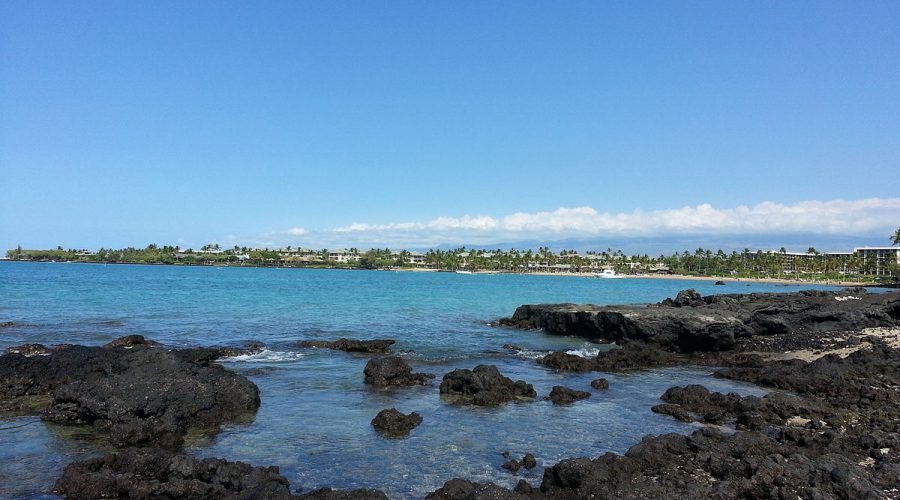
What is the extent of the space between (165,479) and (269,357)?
16.4 meters

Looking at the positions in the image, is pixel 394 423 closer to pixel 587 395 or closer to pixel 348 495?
pixel 348 495

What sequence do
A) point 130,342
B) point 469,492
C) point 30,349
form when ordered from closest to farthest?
point 469,492 < point 30,349 < point 130,342

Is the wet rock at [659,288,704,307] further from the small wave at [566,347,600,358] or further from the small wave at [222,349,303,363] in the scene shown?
the small wave at [222,349,303,363]

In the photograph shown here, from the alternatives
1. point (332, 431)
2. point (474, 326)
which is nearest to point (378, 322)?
point (474, 326)

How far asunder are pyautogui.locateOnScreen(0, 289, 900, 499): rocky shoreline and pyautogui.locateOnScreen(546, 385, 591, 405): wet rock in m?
0.09

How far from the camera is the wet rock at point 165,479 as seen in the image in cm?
1030

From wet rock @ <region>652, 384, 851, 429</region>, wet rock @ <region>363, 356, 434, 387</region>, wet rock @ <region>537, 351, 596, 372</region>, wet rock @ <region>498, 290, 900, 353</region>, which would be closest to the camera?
wet rock @ <region>652, 384, 851, 429</region>

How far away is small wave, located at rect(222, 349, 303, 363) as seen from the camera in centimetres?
2611

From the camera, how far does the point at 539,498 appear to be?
33.9ft

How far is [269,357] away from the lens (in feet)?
88.7

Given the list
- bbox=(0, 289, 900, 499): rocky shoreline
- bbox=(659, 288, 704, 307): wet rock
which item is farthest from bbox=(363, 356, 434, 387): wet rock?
bbox=(659, 288, 704, 307): wet rock

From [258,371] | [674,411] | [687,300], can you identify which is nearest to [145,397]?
[258,371]

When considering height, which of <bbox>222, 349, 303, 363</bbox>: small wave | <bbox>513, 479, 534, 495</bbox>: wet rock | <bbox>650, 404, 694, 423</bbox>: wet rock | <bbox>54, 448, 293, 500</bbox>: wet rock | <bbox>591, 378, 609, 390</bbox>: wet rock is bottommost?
<bbox>222, 349, 303, 363</bbox>: small wave

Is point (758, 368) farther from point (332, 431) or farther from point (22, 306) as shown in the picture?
point (22, 306)
